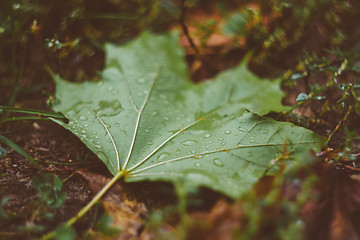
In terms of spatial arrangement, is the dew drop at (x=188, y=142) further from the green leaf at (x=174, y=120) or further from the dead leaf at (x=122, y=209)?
the dead leaf at (x=122, y=209)

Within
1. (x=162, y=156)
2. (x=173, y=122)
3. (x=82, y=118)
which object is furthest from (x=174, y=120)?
(x=82, y=118)

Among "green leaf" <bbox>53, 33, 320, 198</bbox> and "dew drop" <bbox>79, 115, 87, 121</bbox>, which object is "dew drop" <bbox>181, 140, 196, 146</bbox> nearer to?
"green leaf" <bbox>53, 33, 320, 198</bbox>

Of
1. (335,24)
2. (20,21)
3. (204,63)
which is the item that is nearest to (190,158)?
(204,63)

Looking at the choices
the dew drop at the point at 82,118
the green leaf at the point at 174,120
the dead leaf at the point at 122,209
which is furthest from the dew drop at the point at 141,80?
the dead leaf at the point at 122,209

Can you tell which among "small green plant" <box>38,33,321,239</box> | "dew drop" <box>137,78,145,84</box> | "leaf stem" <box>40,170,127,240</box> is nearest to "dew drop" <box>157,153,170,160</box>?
"small green plant" <box>38,33,321,239</box>

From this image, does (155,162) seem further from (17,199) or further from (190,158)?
(17,199)

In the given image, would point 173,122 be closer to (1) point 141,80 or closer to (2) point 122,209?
(1) point 141,80

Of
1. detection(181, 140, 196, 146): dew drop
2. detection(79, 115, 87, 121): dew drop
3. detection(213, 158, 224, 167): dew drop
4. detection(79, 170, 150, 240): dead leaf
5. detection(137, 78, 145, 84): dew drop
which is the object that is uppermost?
detection(137, 78, 145, 84): dew drop

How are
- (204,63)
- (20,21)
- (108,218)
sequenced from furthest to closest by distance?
(204,63) < (20,21) < (108,218)
